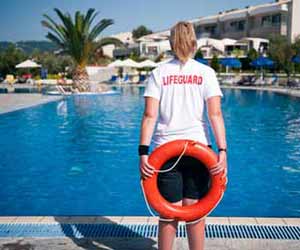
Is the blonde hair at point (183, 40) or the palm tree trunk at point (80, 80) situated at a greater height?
the blonde hair at point (183, 40)

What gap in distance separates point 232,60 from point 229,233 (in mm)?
25964

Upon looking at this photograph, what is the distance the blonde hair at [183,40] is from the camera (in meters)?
2.40

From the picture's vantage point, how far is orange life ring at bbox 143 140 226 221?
241 cm

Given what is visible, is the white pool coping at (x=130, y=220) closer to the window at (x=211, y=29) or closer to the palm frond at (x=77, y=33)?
the palm frond at (x=77, y=33)

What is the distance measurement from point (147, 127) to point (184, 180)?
0.41 m

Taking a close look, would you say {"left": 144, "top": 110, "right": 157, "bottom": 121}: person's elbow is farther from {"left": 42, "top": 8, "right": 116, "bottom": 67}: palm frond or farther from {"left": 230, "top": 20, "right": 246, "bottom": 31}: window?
{"left": 230, "top": 20, "right": 246, "bottom": 31}: window

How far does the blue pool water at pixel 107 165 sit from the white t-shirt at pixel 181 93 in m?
2.77

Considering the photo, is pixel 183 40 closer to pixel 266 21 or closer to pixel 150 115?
pixel 150 115

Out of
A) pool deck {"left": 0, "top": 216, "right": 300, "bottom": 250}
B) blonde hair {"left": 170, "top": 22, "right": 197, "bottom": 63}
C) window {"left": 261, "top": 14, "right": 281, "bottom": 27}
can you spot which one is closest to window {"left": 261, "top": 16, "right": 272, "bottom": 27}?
window {"left": 261, "top": 14, "right": 281, "bottom": 27}

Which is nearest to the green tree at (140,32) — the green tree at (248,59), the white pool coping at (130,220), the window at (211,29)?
the window at (211,29)

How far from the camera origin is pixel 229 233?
3438mm

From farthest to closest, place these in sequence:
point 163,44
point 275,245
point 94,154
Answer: point 163,44 → point 94,154 → point 275,245

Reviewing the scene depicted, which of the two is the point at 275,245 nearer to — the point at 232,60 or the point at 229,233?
the point at 229,233

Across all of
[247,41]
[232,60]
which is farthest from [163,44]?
[232,60]
